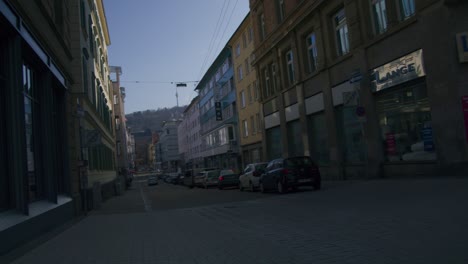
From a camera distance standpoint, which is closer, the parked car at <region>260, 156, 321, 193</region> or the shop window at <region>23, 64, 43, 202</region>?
the shop window at <region>23, 64, 43, 202</region>

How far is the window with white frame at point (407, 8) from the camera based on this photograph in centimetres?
1681

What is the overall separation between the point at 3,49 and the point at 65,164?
685cm

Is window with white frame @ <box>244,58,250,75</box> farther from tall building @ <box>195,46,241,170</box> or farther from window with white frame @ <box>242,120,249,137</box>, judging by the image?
tall building @ <box>195,46,241,170</box>

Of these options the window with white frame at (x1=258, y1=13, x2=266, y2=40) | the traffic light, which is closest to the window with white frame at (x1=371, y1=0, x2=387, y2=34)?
the window with white frame at (x1=258, y1=13, x2=266, y2=40)

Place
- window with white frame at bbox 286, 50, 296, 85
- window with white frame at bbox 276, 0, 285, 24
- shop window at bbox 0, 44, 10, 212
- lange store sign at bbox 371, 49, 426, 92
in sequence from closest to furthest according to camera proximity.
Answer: shop window at bbox 0, 44, 10, 212 → lange store sign at bbox 371, 49, 426, 92 → window with white frame at bbox 286, 50, 296, 85 → window with white frame at bbox 276, 0, 285, 24

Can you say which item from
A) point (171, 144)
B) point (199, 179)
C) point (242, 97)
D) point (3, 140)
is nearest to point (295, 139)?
point (199, 179)

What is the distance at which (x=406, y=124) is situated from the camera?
17.6 m

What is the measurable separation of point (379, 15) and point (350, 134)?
20.3ft

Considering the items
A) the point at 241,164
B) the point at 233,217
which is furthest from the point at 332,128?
the point at 241,164

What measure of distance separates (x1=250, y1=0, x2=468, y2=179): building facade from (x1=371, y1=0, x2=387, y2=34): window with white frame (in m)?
0.04

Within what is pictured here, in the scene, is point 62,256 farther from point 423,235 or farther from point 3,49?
point 423,235

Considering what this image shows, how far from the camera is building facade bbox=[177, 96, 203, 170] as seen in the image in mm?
79500

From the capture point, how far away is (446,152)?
14961 mm

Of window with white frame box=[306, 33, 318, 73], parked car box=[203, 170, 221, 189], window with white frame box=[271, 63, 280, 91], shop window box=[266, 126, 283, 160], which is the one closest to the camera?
window with white frame box=[306, 33, 318, 73]
